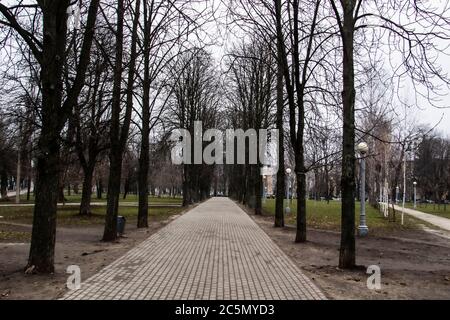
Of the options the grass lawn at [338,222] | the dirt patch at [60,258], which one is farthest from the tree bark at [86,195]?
the grass lawn at [338,222]

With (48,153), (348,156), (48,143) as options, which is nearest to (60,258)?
(48,153)

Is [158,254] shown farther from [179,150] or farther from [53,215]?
[179,150]

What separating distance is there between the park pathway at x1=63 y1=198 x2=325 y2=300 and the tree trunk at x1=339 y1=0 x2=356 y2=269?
124 cm

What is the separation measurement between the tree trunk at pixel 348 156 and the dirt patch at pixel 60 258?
5286mm

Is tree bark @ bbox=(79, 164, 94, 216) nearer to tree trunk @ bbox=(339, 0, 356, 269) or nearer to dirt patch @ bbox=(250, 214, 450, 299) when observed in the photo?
dirt patch @ bbox=(250, 214, 450, 299)

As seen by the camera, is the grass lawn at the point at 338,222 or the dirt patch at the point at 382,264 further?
the grass lawn at the point at 338,222

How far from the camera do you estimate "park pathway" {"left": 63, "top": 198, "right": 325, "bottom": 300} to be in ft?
26.5

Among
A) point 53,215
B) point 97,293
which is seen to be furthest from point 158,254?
point 97,293

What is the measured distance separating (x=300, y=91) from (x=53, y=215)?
9.12m

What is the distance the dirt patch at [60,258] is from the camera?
8.11 meters

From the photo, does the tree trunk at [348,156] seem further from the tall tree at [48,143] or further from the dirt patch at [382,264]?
the tall tree at [48,143]

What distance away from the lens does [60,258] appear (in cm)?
1183

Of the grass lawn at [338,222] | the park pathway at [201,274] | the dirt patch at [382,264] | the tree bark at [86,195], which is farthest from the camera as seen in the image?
the tree bark at [86,195]

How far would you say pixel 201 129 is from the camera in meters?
45.8
